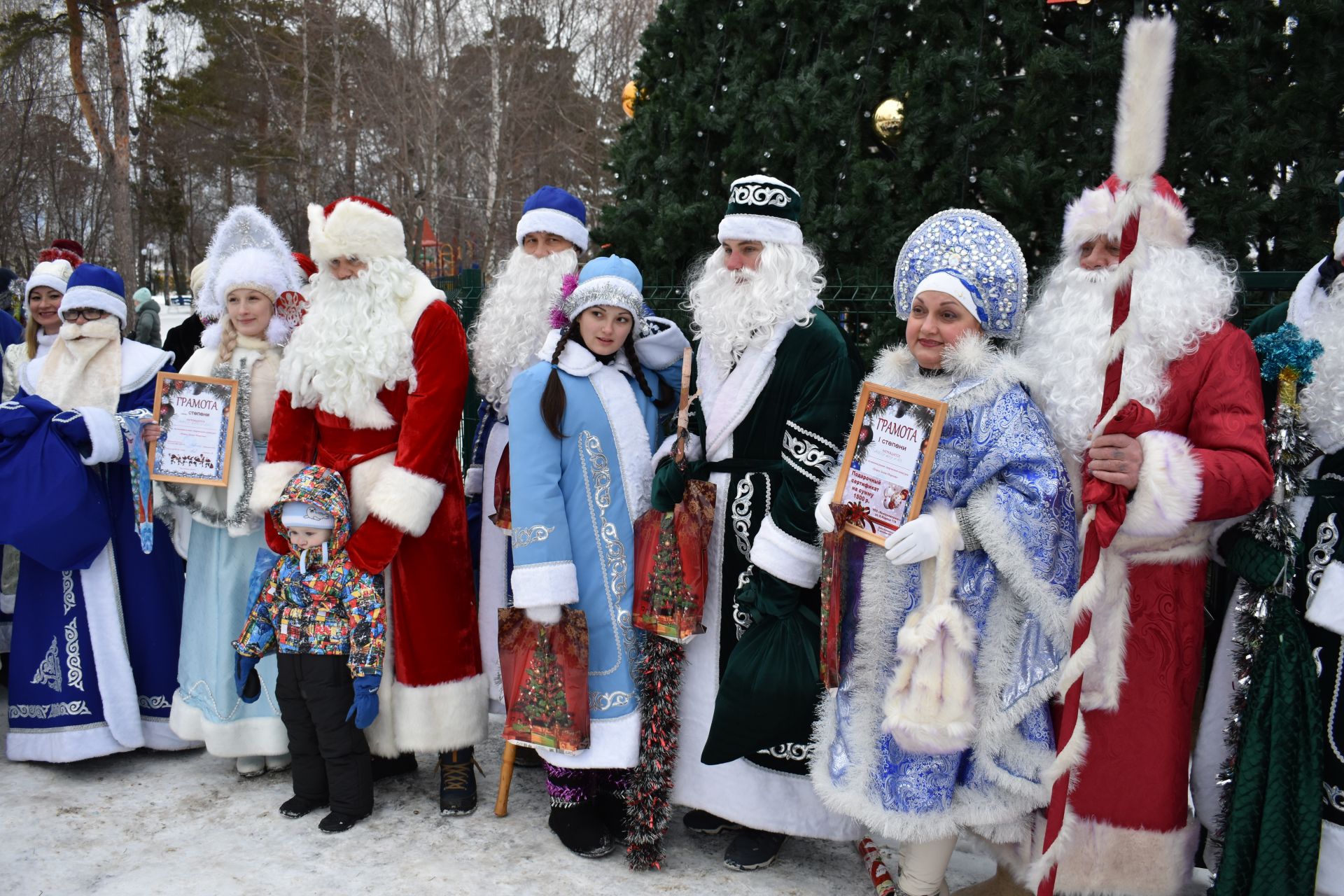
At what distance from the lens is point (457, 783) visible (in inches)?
162

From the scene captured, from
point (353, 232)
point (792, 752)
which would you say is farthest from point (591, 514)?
point (353, 232)

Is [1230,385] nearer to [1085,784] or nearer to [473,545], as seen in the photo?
[1085,784]

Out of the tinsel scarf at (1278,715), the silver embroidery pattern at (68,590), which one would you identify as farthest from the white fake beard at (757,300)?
the silver embroidery pattern at (68,590)

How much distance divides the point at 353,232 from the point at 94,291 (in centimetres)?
141

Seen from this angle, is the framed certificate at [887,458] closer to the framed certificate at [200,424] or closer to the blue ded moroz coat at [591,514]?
the blue ded moroz coat at [591,514]

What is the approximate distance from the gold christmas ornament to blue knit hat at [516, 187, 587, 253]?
150 centimetres

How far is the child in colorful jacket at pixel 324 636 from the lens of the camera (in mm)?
3822

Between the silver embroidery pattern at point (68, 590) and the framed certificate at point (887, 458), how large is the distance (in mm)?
3487

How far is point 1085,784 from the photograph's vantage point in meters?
3.01

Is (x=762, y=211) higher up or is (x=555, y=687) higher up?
(x=762, y=211)

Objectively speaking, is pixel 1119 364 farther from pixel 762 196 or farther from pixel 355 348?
pixel 355 348

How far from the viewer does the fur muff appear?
2857 mm

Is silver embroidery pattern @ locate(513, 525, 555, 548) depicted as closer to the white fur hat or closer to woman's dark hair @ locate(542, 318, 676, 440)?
woman's dark hair @ locate(542, 318, 676, 440)

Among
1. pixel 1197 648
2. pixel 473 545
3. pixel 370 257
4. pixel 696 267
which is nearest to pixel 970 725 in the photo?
pixel 1197 648
